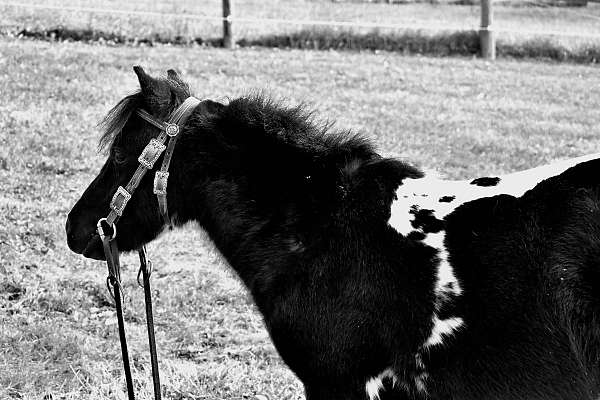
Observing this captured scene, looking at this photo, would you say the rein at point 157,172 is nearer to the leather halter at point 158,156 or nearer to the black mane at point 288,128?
the leather halter at point 158,156

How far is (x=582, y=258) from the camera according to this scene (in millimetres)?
3266

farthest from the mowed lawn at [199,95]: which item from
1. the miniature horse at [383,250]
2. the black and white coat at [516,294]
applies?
the black and white coat at [516,294]

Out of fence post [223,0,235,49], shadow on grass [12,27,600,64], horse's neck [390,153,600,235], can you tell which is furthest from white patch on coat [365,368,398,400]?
shadow on grass [12,27,600,64]

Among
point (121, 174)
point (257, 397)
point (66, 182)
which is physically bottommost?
point (257, 397)

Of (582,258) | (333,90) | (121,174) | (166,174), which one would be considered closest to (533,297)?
(582,258)

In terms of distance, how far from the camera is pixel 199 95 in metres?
10.4

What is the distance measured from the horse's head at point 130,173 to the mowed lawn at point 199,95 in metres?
0.26

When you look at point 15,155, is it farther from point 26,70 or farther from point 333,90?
point 333,90

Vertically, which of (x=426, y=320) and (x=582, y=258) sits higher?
(x=582, y=258)

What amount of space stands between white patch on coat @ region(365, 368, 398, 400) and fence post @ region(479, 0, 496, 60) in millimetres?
12909

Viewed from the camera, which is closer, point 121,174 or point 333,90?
point 121,174

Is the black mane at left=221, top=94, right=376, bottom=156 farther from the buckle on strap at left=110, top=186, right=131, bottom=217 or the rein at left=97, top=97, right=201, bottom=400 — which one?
the buckle on strap at left=110, top=186, right=131, bottom=217

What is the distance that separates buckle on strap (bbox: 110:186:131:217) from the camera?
3904 millimetres

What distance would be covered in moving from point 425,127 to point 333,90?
181 cm
